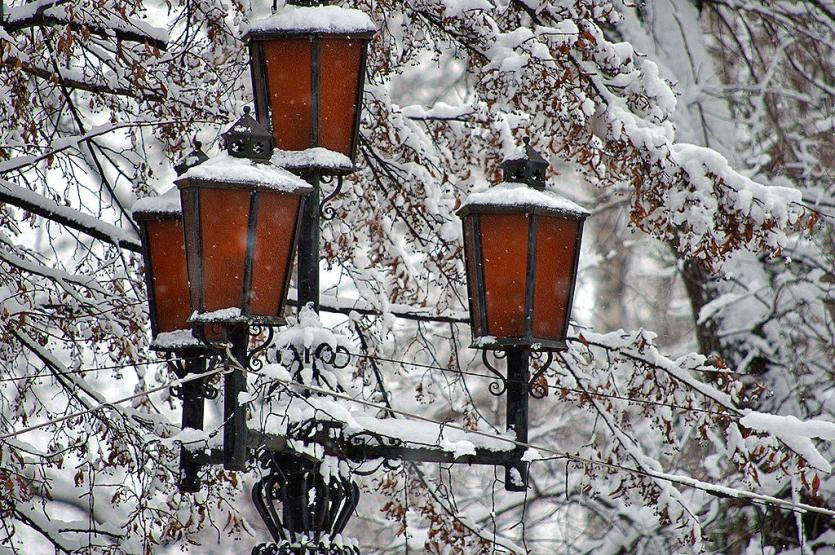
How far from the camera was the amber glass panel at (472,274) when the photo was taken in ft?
10.5

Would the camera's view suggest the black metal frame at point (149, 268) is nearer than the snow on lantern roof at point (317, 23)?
No

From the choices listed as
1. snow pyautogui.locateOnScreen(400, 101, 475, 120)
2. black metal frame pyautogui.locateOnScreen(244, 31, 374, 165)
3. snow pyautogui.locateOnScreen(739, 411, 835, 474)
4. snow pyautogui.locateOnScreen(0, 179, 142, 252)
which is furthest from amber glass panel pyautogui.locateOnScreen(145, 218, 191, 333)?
snow pyautogui.locateOnScreen(400, 101, 475, 120)

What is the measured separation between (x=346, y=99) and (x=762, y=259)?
564 centimetres

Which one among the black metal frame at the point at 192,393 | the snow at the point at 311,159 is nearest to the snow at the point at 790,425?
the snow at the point at 311,159

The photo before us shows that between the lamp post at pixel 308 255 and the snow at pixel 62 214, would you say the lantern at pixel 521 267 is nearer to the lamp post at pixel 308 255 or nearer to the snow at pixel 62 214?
the lamp post at pixel 308 255

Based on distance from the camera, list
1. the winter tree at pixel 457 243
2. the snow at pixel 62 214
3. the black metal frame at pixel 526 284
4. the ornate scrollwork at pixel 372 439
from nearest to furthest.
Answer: the ornate scrollwork at pixel 372 439
the black metal frame at pixel 526 284
the winter tree at pixel 457 243
the snow at pixel 62 214

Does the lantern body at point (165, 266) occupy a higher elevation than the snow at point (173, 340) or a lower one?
higher

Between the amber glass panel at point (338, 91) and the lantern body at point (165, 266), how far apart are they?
565 mm

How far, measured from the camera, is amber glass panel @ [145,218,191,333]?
11.6 ft

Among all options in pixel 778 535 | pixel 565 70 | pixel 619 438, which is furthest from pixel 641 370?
pixel 778 535

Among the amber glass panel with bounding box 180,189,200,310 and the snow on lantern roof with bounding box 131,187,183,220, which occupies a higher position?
the snow on lantern roof with bounding box 131,187,183,220

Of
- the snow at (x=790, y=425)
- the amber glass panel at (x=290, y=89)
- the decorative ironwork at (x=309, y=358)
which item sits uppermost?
the amber glass panel at (x=290, y=89)

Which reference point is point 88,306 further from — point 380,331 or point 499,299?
point 499,299

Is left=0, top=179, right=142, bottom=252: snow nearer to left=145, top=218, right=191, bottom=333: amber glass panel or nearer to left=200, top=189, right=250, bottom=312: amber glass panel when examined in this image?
left=145, top=218, right=191, bottom=333: amber glass panel
